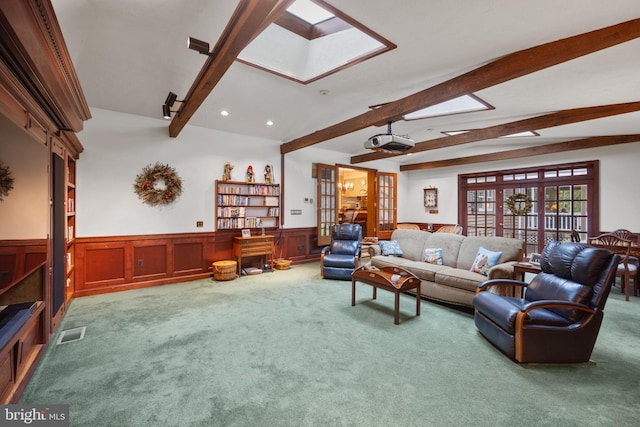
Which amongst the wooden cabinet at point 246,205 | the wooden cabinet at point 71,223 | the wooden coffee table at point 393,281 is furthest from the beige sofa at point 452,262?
the wooden cabinet at point 71,223

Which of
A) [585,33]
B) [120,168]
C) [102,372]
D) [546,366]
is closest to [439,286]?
[546,366]

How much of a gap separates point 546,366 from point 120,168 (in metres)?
5.68

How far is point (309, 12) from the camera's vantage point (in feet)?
9.70

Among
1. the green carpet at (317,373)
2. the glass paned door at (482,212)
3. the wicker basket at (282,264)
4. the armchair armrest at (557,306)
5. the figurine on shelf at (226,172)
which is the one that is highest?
the figurine on shelf at (226,172)

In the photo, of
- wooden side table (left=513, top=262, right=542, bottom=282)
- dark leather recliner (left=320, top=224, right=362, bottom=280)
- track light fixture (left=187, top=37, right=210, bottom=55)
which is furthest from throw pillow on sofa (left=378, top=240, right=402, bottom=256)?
track light fixture (left=187, top=37, right=210, bottom=55)

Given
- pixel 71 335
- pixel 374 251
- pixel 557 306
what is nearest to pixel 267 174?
pixel 374 251

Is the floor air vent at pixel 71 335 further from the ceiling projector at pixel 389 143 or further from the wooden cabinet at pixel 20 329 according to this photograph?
the ceiling projector at pixel 389 143

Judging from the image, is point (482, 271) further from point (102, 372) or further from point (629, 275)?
point (102, 372)

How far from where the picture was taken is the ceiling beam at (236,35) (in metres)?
1.83

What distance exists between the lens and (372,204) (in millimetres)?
7941

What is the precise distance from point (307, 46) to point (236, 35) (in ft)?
4.60

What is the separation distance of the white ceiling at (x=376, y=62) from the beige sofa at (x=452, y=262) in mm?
1940

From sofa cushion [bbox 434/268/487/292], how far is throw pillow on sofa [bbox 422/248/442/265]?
1.71 ft

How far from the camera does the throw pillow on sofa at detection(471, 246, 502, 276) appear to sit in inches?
143
